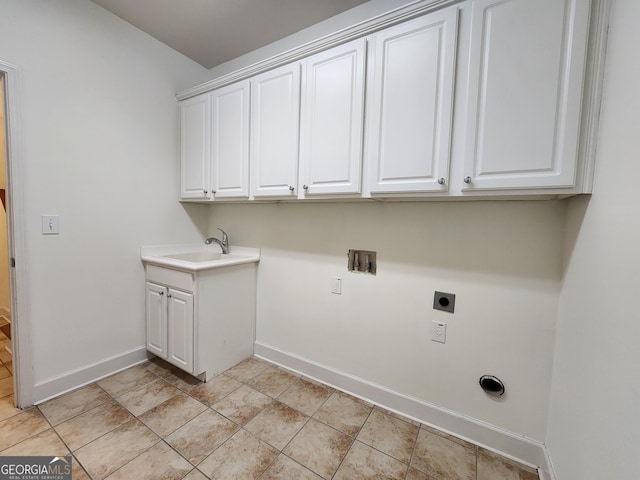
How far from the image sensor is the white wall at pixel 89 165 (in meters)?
1.62

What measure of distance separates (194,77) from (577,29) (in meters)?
2.66

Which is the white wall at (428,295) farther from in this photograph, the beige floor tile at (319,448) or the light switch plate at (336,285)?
the beige floor tile at (319,448)

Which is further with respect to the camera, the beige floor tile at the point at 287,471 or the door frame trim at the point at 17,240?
the door frame trim at the point at 17,240

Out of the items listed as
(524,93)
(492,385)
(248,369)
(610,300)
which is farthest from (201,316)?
(524,93)

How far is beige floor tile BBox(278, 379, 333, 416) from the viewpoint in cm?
174

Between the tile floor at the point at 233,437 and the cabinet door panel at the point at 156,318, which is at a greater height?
the cabinet door panel at the point at 156,318

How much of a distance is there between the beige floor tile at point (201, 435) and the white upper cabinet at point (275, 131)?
4.69 ft

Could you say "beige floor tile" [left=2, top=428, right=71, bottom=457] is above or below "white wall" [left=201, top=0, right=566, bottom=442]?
below

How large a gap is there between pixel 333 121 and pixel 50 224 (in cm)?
188

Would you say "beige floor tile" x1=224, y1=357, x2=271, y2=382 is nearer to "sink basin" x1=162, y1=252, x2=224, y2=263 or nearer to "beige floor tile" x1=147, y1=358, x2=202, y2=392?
"beige floor tile" x1=147, y1=358, x2=202, y2=392

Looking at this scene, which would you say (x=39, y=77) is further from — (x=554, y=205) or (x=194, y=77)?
(x=554, y=205)

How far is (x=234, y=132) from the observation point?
2.01 m

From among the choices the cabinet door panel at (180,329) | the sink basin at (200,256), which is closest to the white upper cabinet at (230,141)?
the sink basin at (200,256)

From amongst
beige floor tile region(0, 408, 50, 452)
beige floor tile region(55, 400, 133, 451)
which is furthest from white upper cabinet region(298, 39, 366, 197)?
beige floor tile region(0, 408, 50, 452)
